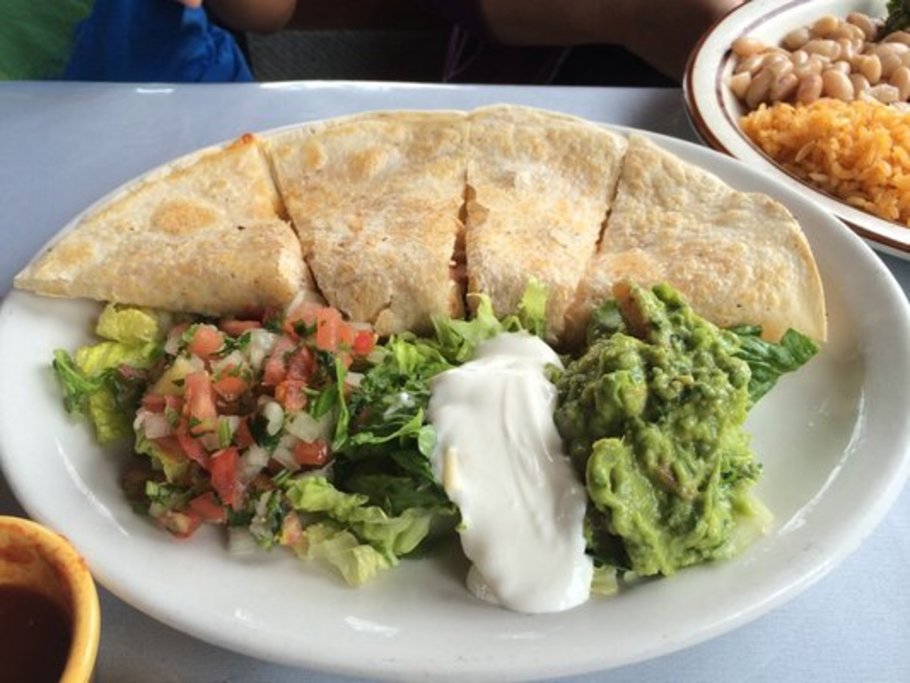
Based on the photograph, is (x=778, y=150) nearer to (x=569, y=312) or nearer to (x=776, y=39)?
(x=776, y=39)

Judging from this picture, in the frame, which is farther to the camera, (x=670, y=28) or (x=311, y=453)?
(x=670, y=28)

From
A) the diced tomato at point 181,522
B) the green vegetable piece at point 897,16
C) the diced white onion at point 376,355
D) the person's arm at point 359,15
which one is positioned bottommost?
the person's arm at point 359,15

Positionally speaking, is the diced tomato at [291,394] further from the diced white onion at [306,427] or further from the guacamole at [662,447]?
the guacamole at [662,447]

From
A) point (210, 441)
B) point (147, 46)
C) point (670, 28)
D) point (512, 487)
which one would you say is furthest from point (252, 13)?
point (512, 487)

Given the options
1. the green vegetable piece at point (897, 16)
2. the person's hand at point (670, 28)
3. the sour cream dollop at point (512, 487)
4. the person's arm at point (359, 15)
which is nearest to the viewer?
the sour cream dollop at point (512, 487)

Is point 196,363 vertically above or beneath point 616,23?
above

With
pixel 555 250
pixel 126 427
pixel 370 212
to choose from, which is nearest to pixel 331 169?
pixel 370 212

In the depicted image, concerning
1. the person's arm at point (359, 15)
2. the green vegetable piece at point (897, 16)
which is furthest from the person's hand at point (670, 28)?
the person's arm at point (359, 15)

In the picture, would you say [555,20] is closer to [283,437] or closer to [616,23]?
[616,23]
